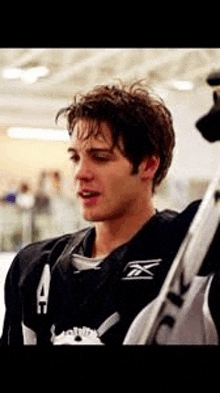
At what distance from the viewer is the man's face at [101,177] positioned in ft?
8.97

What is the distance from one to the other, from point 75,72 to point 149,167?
54 cm

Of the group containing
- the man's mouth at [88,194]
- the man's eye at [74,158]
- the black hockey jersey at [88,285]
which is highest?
the man's eye at [74,158]

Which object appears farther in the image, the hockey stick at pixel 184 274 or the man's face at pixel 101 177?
the man's face at pixel 101 177

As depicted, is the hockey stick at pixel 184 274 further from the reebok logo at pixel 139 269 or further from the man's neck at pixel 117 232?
the man's neck at pixel 117 232

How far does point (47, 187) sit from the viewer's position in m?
2.77

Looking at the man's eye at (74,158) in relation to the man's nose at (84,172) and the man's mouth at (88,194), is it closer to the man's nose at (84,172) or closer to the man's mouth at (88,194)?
the man's nose at (84,172)

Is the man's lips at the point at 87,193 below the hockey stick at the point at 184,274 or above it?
above

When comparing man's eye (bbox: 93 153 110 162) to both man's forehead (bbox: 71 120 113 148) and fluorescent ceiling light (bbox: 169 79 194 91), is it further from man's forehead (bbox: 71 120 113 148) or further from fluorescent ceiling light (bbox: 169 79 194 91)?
fluorescent ceiling light (bbox: 169 79 194 91)

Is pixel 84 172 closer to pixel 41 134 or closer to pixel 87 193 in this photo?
pixel 87 193

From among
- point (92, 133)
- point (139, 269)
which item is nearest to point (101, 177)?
point (92, 133)

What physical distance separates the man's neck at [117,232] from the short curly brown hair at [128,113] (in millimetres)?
182

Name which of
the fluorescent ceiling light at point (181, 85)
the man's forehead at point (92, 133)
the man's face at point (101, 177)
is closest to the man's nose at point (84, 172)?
the man's face at point (101, 177)
